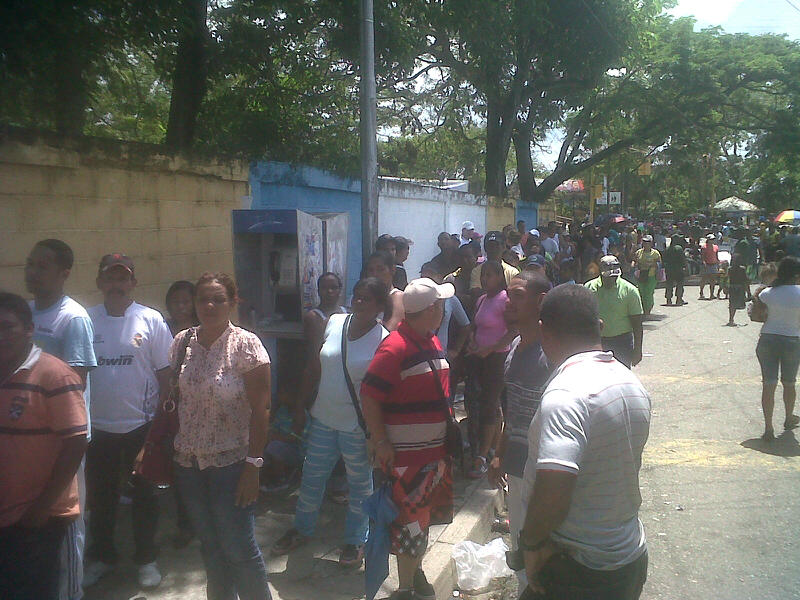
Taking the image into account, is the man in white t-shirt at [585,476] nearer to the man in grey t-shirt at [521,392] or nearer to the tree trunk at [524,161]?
the man in grey t-shirt at [521,392]

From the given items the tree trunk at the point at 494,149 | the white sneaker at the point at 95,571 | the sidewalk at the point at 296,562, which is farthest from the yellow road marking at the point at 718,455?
the tree trunk at the point at 494,149

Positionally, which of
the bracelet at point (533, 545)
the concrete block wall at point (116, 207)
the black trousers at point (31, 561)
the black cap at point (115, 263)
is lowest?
the black trousers at point (31, 561)

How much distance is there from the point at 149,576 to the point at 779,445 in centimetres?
543

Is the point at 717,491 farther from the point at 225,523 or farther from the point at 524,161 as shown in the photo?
the point at 524,161

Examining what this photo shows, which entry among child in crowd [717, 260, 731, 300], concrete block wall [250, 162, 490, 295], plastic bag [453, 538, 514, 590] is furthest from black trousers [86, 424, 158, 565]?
child in crowd [717, 260, 731, 300]

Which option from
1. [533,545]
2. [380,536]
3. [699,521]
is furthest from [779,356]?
[533,545]

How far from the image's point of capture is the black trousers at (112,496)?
150 inches

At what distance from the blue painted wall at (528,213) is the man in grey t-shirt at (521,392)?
1460 centimetres

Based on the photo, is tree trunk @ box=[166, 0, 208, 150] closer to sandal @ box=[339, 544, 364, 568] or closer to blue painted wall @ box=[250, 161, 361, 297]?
blue painted wall @ box=[250, 161, 361, 297]

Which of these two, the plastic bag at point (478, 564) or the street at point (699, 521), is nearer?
the street at point (699, 521)

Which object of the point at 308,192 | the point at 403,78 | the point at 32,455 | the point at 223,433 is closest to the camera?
the point at 32,455

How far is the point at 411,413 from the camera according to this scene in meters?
3.45

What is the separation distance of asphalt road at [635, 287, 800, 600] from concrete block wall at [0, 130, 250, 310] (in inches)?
154

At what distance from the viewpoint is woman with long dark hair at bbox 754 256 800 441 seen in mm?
6434
